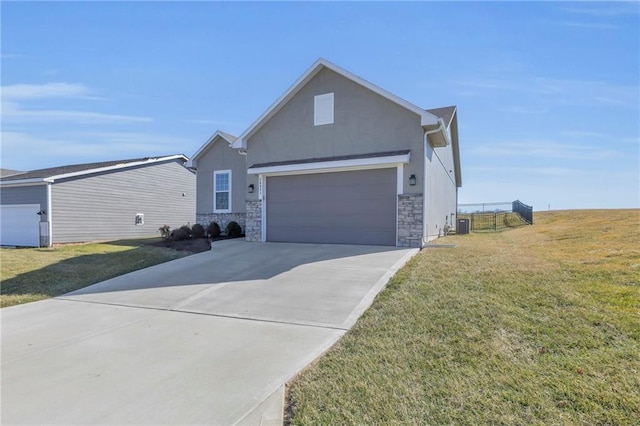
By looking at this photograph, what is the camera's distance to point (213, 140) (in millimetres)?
17953

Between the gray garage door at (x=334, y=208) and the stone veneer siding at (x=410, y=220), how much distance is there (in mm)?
264

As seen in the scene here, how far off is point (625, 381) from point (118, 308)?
292 inches

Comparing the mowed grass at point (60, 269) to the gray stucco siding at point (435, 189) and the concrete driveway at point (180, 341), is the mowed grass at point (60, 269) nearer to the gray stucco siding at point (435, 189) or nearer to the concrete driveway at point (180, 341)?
the concrete driveway at point (180, 341)

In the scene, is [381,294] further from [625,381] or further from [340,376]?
[625,381]

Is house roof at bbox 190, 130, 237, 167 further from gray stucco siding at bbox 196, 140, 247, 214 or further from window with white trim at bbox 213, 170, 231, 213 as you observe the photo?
window with white trim at bbox 213, 170, 231, 213

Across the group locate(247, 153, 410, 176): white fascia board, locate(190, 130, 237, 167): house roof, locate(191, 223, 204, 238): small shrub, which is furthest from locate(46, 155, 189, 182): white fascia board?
locate(247, 153, 410, 176): white fascia board

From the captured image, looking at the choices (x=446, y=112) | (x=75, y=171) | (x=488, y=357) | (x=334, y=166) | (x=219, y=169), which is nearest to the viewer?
(x=488, y=357)

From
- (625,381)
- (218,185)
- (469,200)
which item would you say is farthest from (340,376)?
(469,200)

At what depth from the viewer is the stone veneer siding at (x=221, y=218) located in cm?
1712

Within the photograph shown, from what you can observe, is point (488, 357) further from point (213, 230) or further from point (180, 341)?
point (213, 230)

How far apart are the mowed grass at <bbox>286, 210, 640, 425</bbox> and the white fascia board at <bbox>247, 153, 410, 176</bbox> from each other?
541 centimetres

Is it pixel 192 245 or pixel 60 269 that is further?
pixel 192 245

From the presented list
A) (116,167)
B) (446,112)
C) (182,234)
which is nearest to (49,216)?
(116,167)

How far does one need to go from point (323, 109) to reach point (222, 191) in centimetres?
776
